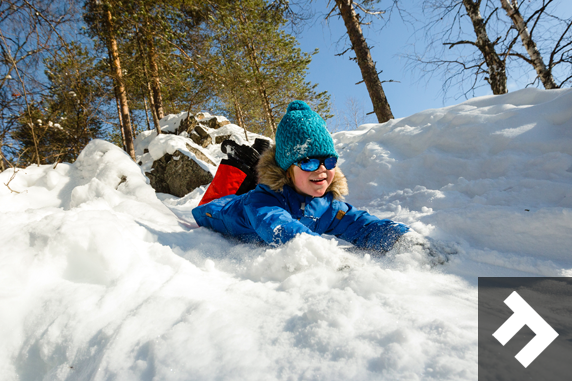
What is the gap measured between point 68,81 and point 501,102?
22.3 ft

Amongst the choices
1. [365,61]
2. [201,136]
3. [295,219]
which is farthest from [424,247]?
[201,136]

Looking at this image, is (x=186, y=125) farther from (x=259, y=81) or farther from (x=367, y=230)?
(x=367, y=230)

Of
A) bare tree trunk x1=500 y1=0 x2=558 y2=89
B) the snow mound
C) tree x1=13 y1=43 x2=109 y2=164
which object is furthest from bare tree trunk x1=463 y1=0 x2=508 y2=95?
tree x1=13 y1=43 x2=109 y2=164

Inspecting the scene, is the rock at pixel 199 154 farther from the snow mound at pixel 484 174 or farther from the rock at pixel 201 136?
the snow mound at pixel 484 174

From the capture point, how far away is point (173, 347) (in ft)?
2.15

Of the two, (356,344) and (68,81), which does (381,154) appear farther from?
(68,81)

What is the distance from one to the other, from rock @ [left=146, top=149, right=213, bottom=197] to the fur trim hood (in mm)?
4334

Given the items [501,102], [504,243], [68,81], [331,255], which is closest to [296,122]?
[331,255]

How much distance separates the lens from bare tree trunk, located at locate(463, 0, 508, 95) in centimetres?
468

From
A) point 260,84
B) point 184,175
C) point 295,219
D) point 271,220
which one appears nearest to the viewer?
point 271,220

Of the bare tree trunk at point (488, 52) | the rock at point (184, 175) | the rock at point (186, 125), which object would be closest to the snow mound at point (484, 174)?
the bare tree trunk at point (488, 52)

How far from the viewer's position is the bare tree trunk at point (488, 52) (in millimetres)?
4676

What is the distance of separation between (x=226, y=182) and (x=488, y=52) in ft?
17.0

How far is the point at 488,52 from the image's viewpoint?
473 centimetres
